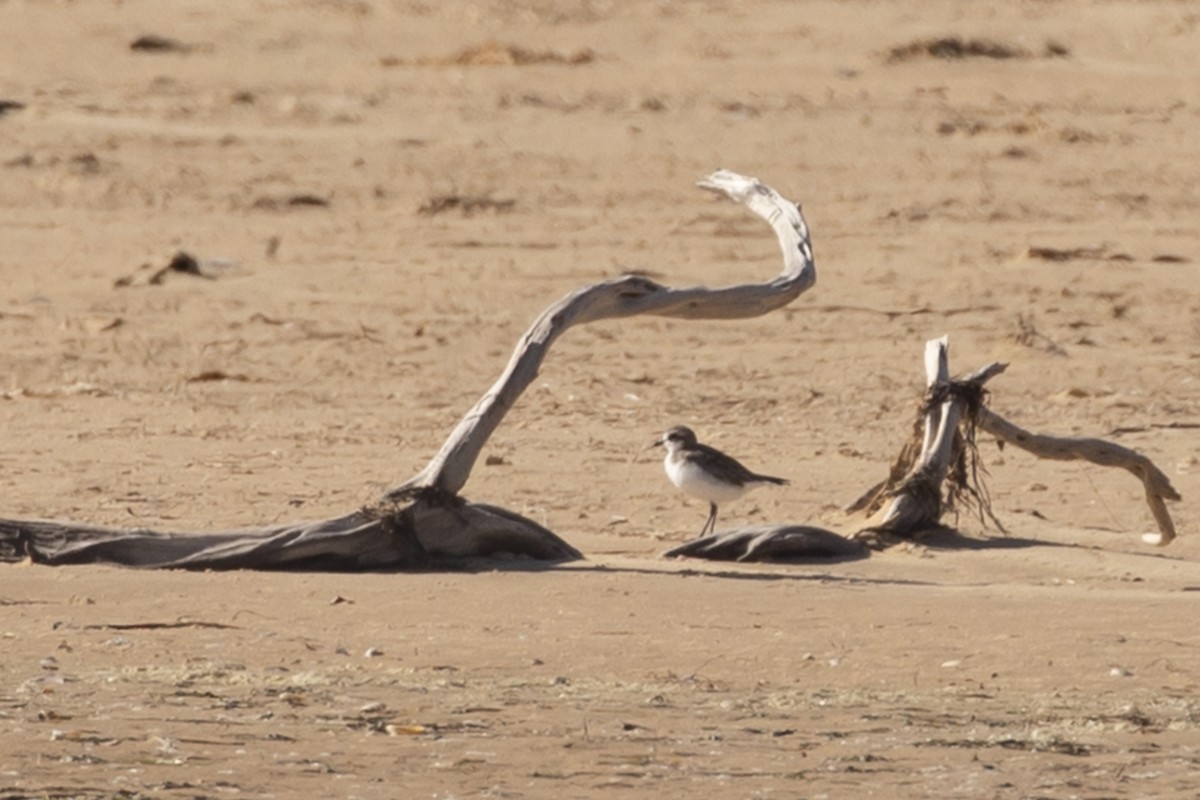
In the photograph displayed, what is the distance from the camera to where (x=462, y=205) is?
17.6m

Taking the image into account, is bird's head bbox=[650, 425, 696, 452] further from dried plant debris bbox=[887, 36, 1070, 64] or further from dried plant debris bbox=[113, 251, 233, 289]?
dried plant debris bbox=[887, 36, 1070, 64]

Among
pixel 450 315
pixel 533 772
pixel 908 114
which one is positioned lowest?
pixel 533 772

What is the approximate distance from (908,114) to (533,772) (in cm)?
1665

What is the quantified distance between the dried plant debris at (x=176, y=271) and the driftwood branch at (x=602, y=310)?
6.57 m

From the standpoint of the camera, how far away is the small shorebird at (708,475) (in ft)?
29.3

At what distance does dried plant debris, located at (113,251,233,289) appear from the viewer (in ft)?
49.6

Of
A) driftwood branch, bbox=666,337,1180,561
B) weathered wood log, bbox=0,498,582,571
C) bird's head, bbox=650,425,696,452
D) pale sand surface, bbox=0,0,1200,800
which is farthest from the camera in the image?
bird's head, bbox=650,425,696,452

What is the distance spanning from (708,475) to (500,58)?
16126 mm

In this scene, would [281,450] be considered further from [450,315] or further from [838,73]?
[838,73]

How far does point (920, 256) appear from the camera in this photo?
16.2 m

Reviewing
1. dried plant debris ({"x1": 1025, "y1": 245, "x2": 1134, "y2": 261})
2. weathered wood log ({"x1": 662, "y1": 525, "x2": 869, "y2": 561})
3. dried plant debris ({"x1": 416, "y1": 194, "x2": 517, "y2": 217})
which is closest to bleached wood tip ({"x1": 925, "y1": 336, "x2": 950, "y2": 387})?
weathered wood log ({"x1": 662, "y1": 525, "x2": 869, "y2": 561})

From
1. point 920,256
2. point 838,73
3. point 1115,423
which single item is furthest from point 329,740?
point 838,73

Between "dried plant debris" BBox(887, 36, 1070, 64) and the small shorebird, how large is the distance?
15.7m

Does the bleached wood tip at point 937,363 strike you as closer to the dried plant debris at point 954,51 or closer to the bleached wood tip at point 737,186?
the bleached wood tip at point 737,186
